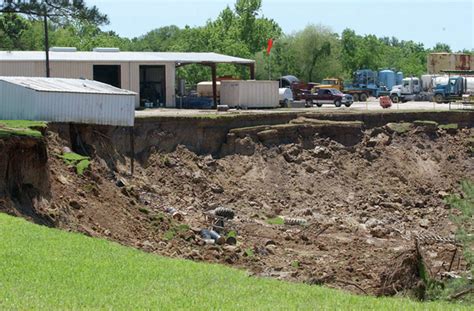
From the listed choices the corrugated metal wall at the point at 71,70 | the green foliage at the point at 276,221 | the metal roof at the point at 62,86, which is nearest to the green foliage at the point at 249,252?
the green foliage at the point at 276,221

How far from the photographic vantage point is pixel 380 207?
2067 inches

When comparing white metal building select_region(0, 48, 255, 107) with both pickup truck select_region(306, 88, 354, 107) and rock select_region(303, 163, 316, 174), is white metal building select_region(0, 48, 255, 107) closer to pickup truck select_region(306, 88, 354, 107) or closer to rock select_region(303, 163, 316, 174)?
pickup truck select_region(306, 88, 354, 107)

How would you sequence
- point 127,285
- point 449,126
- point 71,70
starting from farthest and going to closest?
point 449,126 → point 71,70 → point 127,285

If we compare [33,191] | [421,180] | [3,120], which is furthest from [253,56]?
[33,191]

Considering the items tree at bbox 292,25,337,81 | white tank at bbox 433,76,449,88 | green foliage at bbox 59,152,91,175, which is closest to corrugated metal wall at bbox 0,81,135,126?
green foliage at bbox 59,152,91,175

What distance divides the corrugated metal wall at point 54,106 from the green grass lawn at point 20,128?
5.53 feet

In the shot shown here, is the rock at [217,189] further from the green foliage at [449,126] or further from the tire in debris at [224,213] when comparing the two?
the green foliage at [449,126]

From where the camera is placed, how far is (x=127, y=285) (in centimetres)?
2073

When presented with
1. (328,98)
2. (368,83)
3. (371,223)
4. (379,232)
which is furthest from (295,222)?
(368,83)

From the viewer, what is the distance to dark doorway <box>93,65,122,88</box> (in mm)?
66000

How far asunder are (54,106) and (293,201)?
1414cm

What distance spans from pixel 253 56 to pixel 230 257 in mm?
83681

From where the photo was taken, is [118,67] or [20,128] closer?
[20,128]

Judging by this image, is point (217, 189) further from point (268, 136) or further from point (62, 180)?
point (62, 180)
